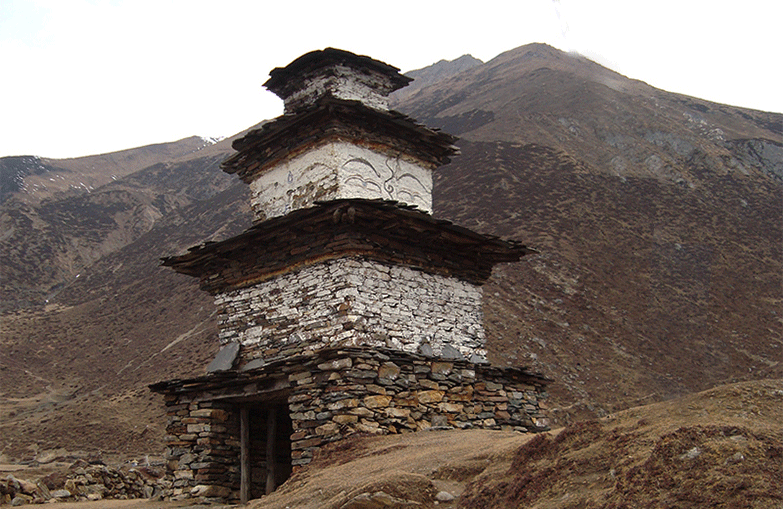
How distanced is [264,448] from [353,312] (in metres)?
3.21

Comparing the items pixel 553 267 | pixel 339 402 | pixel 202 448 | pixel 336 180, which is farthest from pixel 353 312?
pixel 553 267

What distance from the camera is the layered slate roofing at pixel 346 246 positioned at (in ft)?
36.8

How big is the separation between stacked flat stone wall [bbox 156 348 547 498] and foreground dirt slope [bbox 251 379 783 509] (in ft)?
6.32

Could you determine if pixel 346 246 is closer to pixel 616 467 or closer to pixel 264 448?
pixel 264 448

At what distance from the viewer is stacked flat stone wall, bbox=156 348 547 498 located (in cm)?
971

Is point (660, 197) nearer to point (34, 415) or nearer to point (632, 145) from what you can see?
point (632, 145)

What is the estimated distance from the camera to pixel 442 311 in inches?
480

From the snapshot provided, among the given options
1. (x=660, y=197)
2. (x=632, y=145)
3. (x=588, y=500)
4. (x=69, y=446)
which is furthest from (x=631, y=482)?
(x=632, y=145)

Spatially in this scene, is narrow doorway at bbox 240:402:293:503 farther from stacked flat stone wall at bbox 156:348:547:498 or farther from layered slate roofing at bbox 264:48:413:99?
layered slate roofing at bbox 264:48:413:99

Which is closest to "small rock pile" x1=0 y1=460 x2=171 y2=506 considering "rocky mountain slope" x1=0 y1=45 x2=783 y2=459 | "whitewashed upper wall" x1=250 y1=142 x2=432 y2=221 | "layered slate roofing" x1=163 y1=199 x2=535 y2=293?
"layered slate roofing" x1=163 y1=199 x2=535 y2=293

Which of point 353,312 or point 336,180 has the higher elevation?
point 336,180

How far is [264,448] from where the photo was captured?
12.1m

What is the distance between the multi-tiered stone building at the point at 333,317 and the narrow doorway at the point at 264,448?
25mm

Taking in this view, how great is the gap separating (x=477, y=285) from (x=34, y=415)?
2945cm
